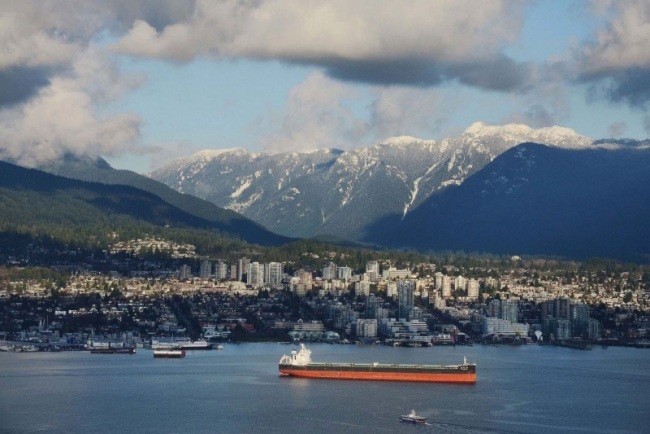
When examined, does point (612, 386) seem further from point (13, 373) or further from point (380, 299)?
point (380, 299)

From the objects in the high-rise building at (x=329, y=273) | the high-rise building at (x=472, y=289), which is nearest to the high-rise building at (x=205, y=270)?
the high-rise building at (x=329, y=273)

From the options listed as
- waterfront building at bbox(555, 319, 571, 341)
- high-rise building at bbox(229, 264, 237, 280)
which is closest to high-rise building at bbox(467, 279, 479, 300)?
waterfront building at bbox(555, 319, 571, 341)

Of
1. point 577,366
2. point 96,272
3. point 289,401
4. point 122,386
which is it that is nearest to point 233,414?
point 289,401

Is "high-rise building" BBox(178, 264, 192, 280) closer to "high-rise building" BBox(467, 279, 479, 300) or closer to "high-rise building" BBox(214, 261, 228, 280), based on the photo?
"high-rise building" BBox(214, 261, 228, 280)

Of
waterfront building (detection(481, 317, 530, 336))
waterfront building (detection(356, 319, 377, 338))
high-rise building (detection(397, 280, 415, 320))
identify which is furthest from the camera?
high-rise building (detection(397, 280, 415, 320))

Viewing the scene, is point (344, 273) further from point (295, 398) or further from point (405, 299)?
point (295, 398)

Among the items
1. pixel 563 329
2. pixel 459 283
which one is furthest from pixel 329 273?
pixel 563 329

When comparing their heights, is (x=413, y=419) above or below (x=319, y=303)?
below
